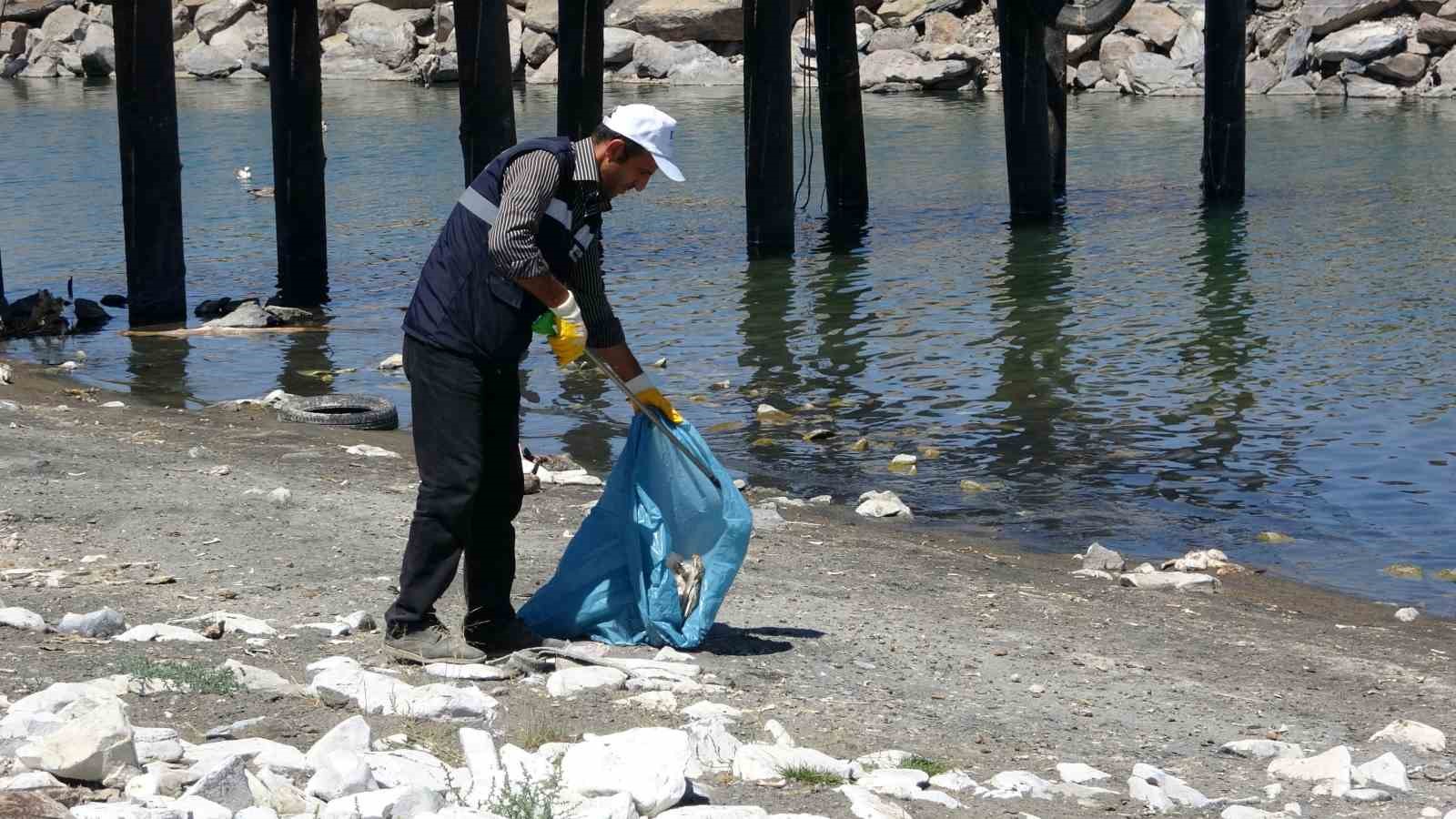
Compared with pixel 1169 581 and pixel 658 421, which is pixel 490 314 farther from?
pixel 1169 581

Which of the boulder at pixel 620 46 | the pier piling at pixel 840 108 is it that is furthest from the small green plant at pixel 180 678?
the boulder at pixel 620 46

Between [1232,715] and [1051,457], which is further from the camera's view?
[1051,457]

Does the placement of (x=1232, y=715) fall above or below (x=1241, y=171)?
below

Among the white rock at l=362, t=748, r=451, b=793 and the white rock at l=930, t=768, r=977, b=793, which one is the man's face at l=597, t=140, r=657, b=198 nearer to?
the white rock at l=362, t=748, r=451, b=793

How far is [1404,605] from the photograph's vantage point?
8.11 m

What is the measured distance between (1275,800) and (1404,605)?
3708mm

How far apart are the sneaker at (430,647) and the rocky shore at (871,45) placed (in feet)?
82.4

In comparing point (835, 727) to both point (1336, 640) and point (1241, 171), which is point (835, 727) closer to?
point (1336, 640)

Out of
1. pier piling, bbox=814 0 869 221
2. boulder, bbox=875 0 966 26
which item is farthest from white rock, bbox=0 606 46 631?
A: boulder, bbox=875 0 966 26

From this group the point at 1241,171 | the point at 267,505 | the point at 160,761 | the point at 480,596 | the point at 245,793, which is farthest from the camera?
the point at 1241,171

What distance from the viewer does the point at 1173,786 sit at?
477 centimetres

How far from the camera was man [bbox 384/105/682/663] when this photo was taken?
516 centimetres

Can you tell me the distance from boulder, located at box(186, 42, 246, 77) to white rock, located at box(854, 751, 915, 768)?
157 feet

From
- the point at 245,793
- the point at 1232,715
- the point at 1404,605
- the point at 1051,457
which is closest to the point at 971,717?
the point at 1232,715
